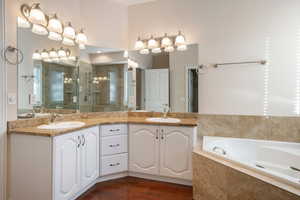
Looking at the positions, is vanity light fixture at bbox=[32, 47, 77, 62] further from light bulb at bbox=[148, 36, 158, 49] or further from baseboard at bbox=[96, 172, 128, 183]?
baseboard at bbox=[96, 172, 128, 183]

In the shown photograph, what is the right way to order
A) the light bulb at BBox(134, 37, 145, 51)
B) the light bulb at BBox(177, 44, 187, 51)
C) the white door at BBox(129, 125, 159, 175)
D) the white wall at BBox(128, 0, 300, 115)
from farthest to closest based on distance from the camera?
the light bulb at BBox(134, 37, 145, 51), the light bulb at BBox(177, 44, 187, 51), the white door at BBox(129, 125, 159, 175), the white wall at BBox(128, 0, 300, 115)

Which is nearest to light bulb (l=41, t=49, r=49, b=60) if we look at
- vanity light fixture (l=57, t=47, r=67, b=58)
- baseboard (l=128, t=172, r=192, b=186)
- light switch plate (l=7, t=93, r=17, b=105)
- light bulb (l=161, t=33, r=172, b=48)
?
vanity light fixture (l=57, t=47, r=67, b=58)

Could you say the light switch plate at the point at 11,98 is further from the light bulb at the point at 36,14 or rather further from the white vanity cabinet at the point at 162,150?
the white vanity cabinet at the point at 162,150

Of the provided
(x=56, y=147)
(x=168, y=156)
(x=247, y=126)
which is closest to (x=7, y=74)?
(x=56, y=147)

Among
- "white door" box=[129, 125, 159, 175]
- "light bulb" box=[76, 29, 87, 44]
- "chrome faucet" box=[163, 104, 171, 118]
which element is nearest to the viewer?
"white door" box=[129, 125, 159, 175]

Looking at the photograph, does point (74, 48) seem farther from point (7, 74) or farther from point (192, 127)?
point (192, 127)

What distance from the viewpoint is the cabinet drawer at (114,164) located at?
2.48m

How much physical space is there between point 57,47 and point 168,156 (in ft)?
7.02

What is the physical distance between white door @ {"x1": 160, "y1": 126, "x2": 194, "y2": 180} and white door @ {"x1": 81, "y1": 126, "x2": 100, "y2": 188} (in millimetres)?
861

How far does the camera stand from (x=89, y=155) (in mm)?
2240

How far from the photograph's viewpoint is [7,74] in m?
1.88

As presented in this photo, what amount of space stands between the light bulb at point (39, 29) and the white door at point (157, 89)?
156 cm

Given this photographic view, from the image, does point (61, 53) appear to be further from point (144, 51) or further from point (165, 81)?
point (165, 81)

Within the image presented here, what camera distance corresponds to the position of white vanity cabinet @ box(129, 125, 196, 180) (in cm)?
236
